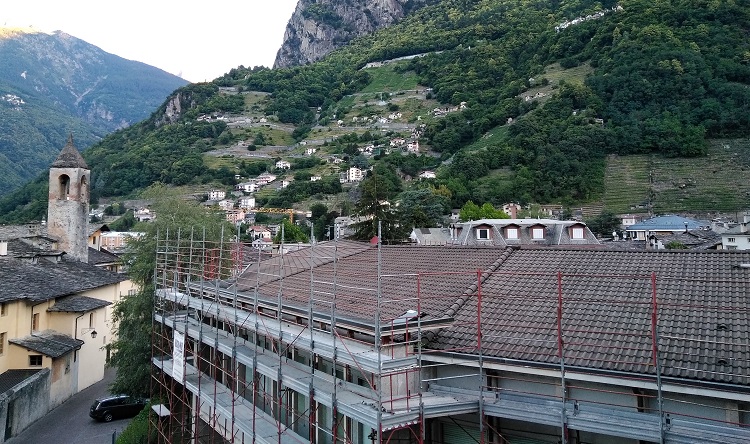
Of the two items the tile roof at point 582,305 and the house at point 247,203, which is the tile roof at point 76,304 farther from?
the house at point 247,203

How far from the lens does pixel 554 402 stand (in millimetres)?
7566

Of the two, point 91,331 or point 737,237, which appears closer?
point 91,331

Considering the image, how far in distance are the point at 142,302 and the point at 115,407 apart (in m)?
4.39

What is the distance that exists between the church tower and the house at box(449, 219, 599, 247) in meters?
26.3

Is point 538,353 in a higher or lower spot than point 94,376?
higher

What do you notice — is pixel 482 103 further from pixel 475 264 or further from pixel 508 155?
pixel 475 264

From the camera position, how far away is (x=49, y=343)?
22.2m

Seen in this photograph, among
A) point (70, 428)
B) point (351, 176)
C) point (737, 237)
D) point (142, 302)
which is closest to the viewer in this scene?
point (70, 428)

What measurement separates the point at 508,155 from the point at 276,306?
74252 mm

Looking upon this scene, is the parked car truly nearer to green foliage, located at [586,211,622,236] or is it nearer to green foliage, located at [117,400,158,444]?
green foliage, located at [117,400,158,444]

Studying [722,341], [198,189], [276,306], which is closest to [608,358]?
[722,341]

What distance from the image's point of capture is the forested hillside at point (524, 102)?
252ft

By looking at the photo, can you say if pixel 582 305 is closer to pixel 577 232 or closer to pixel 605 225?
pixel 577 232

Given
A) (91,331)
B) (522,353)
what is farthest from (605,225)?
(522,353)
